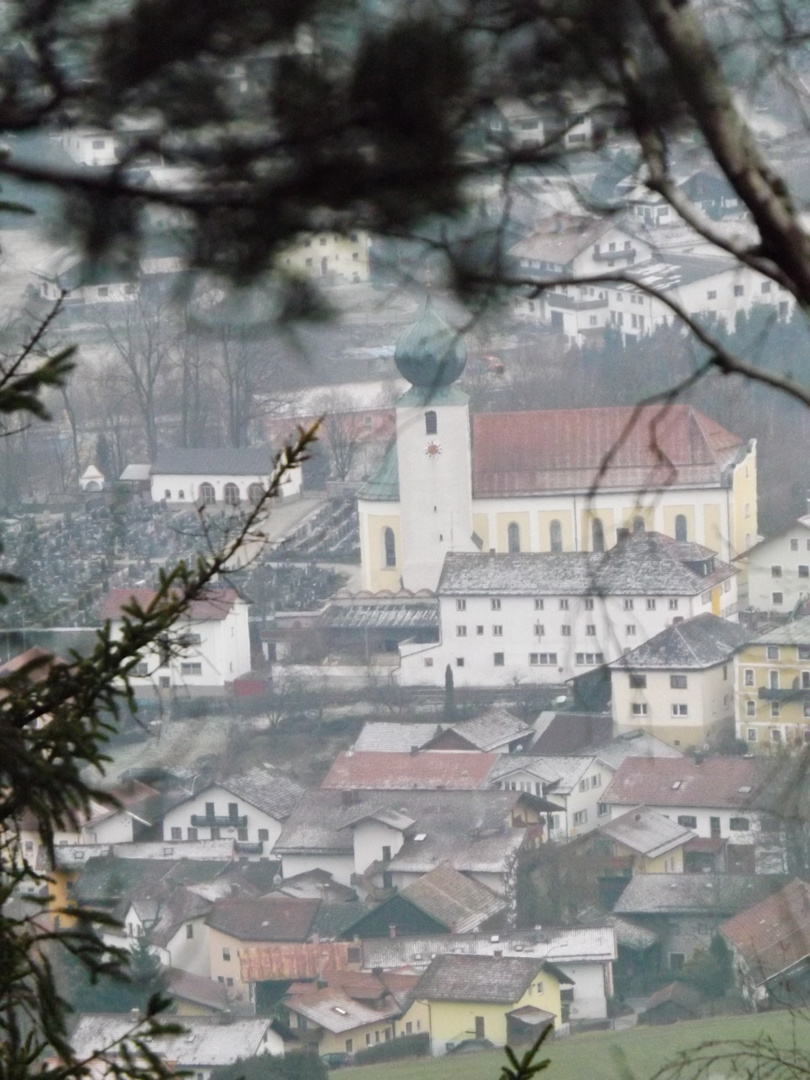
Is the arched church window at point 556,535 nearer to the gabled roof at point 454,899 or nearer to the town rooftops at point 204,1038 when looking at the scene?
the gabled roof at point 454,899

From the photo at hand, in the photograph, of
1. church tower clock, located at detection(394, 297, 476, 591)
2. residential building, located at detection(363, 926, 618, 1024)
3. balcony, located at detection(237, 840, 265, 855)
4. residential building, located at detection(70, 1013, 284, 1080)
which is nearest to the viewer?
residential building, located at detection(70, 1013, 284, 1080)

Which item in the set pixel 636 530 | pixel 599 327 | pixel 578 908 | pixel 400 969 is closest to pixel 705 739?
pixel 578 908

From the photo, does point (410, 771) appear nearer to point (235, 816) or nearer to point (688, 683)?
point (235, 816)

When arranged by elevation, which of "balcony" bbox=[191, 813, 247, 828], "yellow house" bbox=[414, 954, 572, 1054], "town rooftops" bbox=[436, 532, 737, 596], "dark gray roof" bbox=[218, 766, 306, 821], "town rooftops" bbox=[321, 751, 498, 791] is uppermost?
"town rooftops" bbox=[436, 532, 737, 596]

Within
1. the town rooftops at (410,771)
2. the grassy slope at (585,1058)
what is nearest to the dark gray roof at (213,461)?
the town rooftops at (410,771)

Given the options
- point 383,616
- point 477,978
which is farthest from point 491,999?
point 383,616

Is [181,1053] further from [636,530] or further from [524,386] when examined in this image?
[524,386]

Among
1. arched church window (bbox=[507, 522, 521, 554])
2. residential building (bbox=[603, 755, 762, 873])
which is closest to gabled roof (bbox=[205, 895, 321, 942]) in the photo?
residential building (bbox=[603, 755, 762, 873])

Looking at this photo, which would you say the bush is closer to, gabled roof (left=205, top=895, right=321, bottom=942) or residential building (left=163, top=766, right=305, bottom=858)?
gabled roof (left=205, top=895, right=321, bottom=942)
